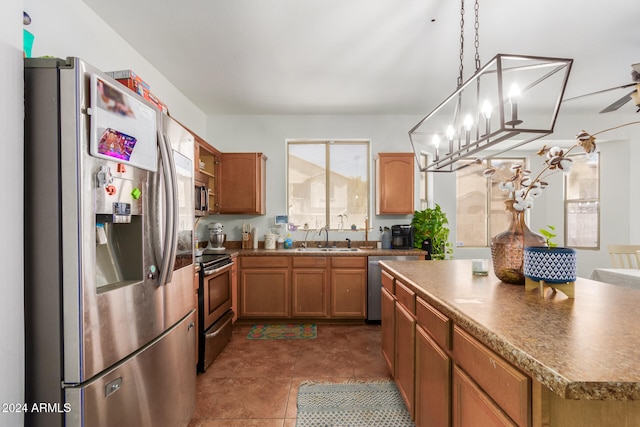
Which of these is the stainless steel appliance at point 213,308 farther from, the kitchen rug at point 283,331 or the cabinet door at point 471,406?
the cabinet door at point 471,406

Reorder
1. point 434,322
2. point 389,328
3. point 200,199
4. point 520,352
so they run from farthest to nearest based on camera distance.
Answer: point 200,199 → point 389,328 → point 434,322 → point 520,352

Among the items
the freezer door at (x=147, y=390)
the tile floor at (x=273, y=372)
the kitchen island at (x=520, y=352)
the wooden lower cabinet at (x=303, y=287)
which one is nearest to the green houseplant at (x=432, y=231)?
the wooden lower cabinet at (x=303, y=287)

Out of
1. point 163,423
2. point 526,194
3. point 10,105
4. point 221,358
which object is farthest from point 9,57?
point 221,358

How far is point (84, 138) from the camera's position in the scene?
111cm

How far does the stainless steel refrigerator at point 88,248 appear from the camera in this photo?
3.59 ft

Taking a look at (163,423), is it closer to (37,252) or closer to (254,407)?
(254,407)

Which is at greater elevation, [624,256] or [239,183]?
[239,183]

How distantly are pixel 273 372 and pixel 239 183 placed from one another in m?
2.45

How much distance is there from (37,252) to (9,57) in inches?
28.2

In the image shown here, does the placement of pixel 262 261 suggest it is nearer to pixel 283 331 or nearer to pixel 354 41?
pixel 283 331

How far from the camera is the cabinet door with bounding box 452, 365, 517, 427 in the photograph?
3.01 feet

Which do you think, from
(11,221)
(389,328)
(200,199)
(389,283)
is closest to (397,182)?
(389,283)

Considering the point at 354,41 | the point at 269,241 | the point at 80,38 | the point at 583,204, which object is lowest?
the point at 269,241

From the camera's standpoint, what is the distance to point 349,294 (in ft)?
12.1
